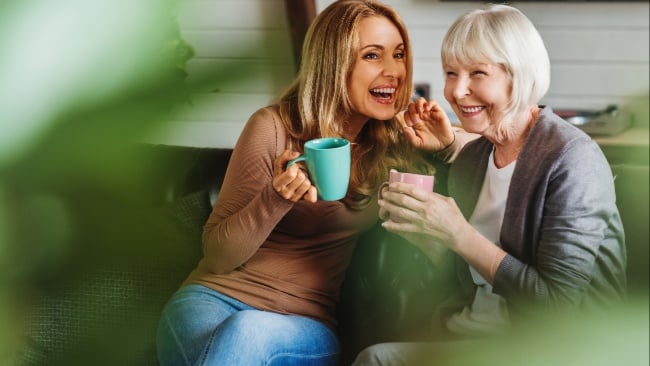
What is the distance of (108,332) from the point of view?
247 mm

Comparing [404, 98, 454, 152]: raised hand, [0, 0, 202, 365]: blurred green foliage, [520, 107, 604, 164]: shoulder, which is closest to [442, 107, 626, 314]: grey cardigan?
[520, 107, 604, 164]: shoulder

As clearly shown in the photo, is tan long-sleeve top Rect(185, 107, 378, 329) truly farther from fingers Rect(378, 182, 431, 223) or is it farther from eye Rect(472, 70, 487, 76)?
eye Rect(472, 70, 487, 76)

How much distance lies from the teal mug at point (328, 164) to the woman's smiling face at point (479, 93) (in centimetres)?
16

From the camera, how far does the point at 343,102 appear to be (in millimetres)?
1068

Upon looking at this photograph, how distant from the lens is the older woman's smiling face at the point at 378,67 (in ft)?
3.39

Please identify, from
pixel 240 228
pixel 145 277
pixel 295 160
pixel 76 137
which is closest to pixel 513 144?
pixel 295 160

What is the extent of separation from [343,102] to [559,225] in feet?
1.25

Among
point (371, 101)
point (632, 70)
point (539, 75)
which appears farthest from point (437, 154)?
point (632, 70)

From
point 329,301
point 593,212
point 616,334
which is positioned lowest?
point 329,301

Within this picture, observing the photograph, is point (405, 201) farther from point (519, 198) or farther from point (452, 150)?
point (452, 150)

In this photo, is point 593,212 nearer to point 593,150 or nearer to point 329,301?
point 593,150

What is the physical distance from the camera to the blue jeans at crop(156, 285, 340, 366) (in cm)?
96

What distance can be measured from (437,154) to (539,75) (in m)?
0.27

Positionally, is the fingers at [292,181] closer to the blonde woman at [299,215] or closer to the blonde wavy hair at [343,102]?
the blonde woman at [299,215]
